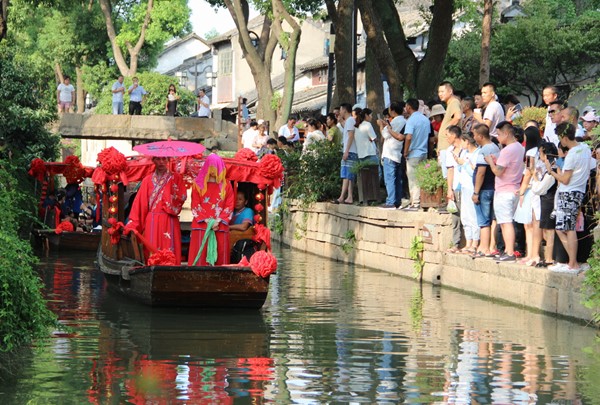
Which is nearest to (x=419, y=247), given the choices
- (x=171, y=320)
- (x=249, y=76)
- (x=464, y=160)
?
(x=464, y=160)

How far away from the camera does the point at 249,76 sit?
7638cm

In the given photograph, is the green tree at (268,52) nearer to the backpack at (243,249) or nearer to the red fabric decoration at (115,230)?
the red fabric decoration at (115,230)

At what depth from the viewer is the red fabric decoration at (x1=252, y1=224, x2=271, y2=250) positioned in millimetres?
16672

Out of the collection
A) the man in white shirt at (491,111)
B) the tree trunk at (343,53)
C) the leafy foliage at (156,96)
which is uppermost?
the leafy foliage at (156,96)

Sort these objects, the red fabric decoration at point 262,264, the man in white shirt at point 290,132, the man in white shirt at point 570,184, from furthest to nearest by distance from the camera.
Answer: the man in white shirt at point 290,132
the red fabric decoration at point 262,264
the man in white shirt at point 570,184

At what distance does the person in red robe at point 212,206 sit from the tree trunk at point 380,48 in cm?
758

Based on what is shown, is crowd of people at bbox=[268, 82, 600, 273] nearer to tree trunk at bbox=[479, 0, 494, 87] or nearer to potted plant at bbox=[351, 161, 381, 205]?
potted plant at bbox=[351, 161, 381, 205]

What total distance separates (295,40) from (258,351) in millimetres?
19704

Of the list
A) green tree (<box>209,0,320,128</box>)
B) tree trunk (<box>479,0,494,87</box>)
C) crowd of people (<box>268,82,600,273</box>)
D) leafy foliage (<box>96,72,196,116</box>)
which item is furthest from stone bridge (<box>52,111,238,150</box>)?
crowd of people (<box>268,82,600,273</box>)

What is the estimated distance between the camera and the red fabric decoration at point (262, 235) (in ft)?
54.7

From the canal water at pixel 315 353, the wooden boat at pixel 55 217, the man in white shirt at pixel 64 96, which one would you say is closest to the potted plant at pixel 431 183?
the canal water at pixel 315 353

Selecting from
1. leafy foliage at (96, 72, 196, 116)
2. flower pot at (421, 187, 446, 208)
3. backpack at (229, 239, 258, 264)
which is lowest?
backpack at (229, 239, 258, 264)

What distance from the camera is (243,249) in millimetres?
16859

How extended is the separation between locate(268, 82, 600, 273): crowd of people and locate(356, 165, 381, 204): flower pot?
0.82 feet
